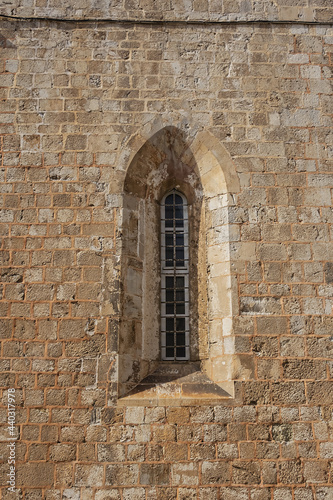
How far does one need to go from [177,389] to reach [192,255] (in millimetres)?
1463

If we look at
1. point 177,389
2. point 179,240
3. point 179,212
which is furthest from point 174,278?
point 177,389

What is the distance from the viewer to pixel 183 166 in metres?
5.82

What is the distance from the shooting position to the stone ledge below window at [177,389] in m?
4.75

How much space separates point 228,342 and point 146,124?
8.20 feet

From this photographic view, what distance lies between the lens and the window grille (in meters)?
5.41

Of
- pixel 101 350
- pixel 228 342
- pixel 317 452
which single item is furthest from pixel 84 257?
pixel 317 452

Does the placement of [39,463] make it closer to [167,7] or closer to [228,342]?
[228,342]

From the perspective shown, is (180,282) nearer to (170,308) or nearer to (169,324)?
(170,308)

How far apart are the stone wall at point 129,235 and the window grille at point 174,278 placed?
1.66 ft

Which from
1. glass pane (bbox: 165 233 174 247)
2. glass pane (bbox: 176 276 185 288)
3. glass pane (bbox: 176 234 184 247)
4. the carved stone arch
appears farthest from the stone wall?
glass pane (bbox: 176 276 185 288)

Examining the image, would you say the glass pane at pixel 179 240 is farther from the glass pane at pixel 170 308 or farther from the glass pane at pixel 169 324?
the glass pane at pixel 169 324

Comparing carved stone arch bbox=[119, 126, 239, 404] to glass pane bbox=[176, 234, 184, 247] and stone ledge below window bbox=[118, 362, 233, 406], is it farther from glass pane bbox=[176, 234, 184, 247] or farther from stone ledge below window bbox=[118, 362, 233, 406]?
glass pane bbox=[176, 234, 184, 247]

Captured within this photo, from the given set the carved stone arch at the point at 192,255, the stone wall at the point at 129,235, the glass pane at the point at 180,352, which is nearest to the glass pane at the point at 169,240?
the carved stone arch at the point at 192,255

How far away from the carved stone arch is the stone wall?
0.21 ft
